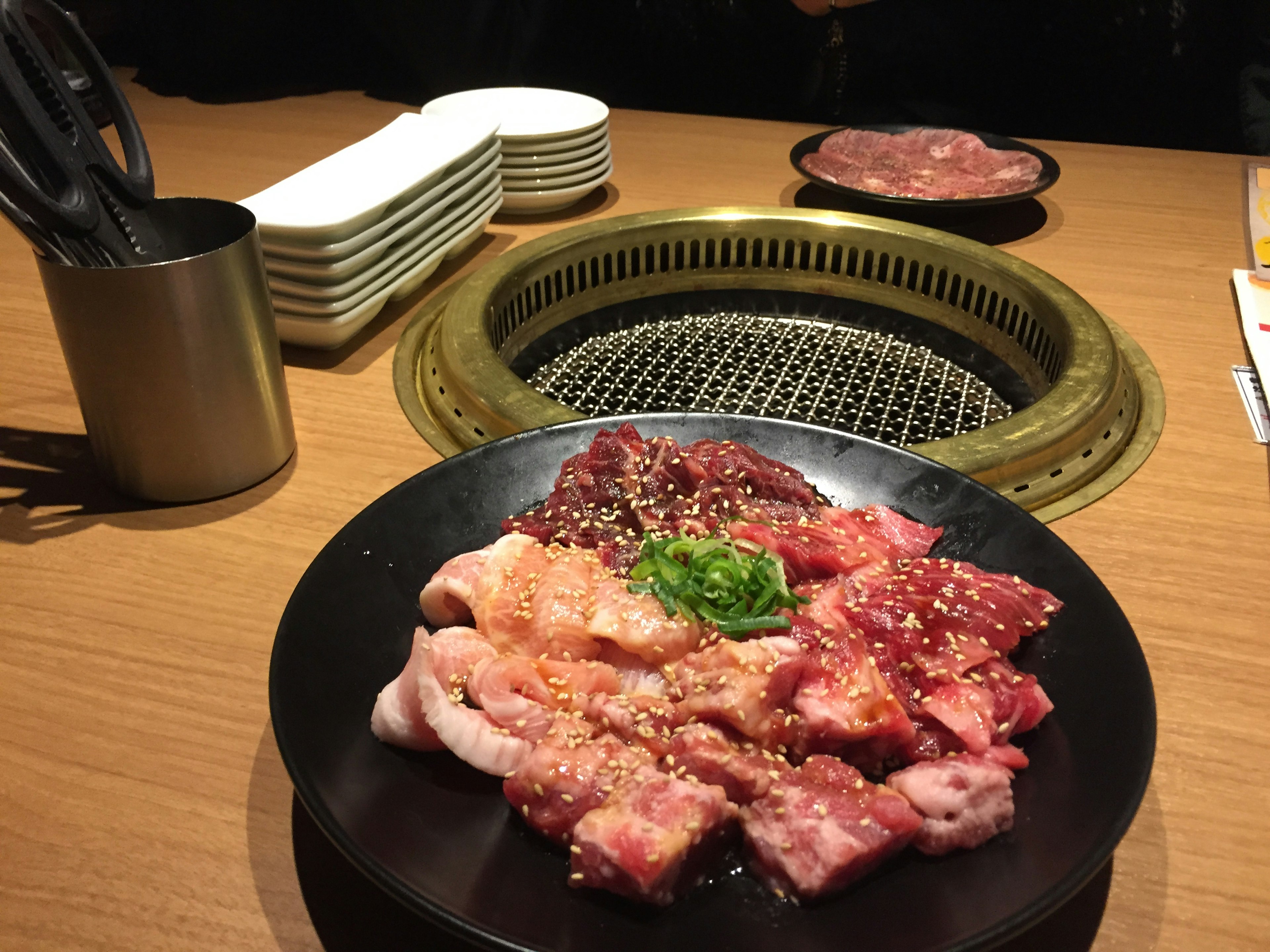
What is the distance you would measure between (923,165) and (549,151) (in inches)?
56.4

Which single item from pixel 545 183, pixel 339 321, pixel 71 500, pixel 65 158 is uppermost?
pixel 65 158

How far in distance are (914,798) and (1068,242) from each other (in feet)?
8.41

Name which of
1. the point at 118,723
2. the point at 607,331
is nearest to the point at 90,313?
the point at 118,723

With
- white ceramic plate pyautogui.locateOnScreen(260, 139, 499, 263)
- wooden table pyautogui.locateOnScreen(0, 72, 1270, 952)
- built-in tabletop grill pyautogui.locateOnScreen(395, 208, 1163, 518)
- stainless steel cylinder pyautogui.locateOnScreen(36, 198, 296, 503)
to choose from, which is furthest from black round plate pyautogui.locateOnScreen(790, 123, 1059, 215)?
stainless steel cylinder pyautogui.locateOnScreen(36, 198, 296, 503)

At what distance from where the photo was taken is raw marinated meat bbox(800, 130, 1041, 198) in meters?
3.13

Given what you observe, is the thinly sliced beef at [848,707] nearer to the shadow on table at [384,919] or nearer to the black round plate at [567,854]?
the black round plate at [567,854]

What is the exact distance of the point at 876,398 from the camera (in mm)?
2324

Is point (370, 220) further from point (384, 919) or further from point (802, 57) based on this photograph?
point (802, 57)

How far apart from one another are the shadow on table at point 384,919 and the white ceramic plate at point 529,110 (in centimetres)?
257

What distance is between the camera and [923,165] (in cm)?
336

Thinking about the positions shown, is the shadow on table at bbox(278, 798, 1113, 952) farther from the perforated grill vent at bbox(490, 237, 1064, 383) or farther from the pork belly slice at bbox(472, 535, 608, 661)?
the perforated grill vent at bbox(490, 237, 1064, 383)

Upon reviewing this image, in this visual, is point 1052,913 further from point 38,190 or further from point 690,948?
point 38,190

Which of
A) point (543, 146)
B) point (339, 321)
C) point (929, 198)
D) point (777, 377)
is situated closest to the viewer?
point (339, 321)

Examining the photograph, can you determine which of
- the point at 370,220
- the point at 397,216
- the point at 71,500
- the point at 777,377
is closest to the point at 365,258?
the point at 370,220
